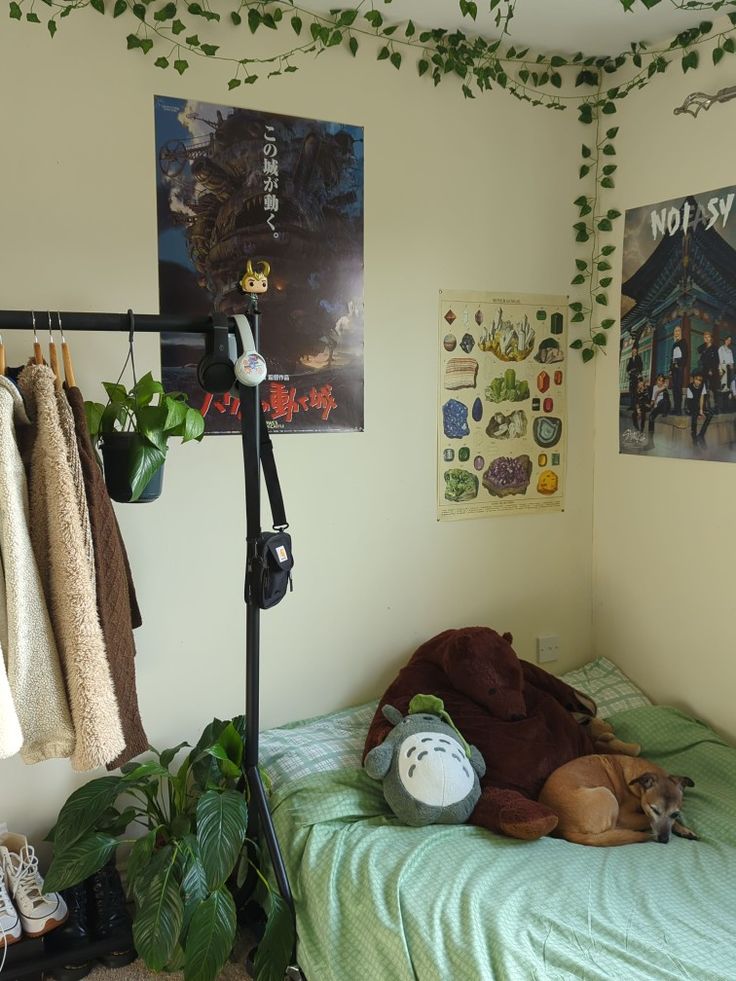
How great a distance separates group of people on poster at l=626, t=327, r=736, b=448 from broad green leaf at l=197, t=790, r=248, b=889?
5.48 ft

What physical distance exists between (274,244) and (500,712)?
1422 millimetres

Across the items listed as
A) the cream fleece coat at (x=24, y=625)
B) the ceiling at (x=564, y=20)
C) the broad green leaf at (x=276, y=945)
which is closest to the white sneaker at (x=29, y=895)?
the broad green leaf at (x=276, y=945)

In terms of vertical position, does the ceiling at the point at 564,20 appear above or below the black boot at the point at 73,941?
above

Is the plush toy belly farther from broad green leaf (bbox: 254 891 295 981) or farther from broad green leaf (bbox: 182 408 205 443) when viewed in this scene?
broad green leaf (bbox: 182 408 205 443)

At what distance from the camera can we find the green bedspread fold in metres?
1.57

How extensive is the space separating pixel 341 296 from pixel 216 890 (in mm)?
1553

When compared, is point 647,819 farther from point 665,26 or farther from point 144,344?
point 665,26

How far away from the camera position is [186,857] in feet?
5.90

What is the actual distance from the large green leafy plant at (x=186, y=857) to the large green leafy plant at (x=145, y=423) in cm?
73

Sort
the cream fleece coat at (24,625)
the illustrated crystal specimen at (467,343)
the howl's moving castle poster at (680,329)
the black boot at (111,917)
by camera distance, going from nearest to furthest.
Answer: the cream fleece coat at (24,625), the black boot at (111,917), the howl's moving castle poster at (680,329), the illustrated crystal specimen at (467,343)

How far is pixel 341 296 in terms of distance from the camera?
234 centimetres

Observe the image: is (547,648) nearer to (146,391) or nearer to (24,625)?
(146,391)

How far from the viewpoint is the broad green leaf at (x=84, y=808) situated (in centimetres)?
186

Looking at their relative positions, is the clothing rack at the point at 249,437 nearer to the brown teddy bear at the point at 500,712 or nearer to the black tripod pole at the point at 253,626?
the black tripod pole at the point at 253,626
